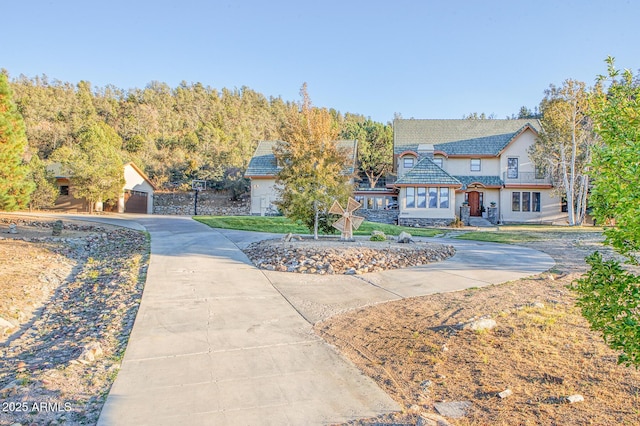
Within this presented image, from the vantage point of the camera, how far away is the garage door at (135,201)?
37.0 m

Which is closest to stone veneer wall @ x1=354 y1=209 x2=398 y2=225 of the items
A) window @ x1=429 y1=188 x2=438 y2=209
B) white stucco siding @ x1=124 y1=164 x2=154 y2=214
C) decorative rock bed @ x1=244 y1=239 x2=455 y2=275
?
window @ x1=429 y1=188 x2=438 y2=209

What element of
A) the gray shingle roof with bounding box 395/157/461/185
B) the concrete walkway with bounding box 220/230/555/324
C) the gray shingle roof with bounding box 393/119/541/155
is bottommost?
the concrete walkway with bounding box 220/230/555/324

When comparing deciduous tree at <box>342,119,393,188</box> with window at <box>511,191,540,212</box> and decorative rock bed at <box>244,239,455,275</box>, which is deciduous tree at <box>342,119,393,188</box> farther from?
decorative rock bed at <box>244,239,455,275</box>

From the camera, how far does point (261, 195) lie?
3284 centimetres

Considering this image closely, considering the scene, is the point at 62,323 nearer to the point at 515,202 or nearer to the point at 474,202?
the point at 474,202

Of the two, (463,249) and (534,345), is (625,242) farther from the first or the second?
(463,249)


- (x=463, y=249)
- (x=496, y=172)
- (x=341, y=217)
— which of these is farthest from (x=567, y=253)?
(x=496, y=172)

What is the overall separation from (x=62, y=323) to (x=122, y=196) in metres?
31.7

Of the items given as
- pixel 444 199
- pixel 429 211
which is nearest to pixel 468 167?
pixel 444 199

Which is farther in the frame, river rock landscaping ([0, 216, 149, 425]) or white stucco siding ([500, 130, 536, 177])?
white stucco siding ([500, 130, 536, 177])

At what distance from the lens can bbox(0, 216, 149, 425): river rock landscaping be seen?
12.9 ft

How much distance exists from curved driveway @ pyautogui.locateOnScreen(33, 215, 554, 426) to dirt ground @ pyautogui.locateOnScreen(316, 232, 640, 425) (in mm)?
383

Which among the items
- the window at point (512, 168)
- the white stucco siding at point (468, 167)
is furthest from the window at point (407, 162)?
the window at point (512, 168)

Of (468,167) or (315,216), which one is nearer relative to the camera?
(315,216)
